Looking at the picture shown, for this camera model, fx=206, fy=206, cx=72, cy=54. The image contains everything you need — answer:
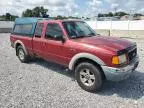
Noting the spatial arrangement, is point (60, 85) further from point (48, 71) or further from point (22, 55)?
point (22, 55)

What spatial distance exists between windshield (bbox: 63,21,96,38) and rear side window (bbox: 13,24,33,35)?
1887mm

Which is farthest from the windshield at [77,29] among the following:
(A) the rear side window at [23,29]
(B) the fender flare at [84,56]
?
(A) the rear side window at [23,29]

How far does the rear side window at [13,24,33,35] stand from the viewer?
774 centimetres

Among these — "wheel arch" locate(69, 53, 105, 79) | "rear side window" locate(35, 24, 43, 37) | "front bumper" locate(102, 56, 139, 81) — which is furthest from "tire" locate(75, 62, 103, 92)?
"rear side window" locate(35, 24, 43, 37)

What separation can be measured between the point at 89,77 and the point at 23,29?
4.00 meters

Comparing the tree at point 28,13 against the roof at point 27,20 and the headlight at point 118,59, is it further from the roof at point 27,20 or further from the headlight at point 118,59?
the headlight at point 118,59

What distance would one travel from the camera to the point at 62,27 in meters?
6.16

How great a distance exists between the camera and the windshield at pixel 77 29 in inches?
242

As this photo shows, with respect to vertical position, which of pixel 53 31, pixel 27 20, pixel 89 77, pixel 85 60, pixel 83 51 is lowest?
pixel 89 77

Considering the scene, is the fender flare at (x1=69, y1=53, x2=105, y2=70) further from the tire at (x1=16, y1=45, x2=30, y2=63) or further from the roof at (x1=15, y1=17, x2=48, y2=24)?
the tire at (x1=16, y1=45, x2=30, y2=63)

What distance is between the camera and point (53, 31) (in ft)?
21.4

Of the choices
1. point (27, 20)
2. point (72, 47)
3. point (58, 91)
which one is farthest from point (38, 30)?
point (58, 91)

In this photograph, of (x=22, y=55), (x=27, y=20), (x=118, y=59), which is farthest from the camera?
(x=22, y=55)

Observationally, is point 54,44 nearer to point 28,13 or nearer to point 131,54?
point 131,54
